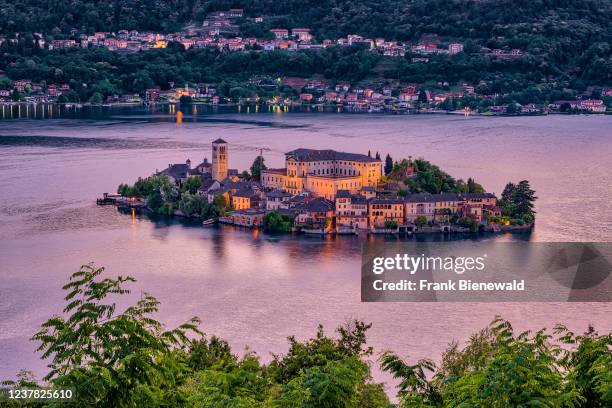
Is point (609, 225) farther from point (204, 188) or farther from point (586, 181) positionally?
point (204, 188)

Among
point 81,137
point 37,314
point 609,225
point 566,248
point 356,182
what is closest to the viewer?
point 37,314

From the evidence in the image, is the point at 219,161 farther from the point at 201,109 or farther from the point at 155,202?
the point at 201,109

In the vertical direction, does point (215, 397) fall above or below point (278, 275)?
above

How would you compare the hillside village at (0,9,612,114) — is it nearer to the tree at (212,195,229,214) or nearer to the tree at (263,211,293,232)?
the tree at (212,195,229,214)

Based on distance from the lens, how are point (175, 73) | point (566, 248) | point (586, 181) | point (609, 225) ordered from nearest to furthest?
point (566, 248) → point (609, 225) → point (586, 181) → point (175, 73)

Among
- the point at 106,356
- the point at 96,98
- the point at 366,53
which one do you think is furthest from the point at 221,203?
the point at 366,53

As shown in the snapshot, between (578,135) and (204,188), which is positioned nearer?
(204,188)

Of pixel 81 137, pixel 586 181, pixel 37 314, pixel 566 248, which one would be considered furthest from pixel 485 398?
pixel 81 137
